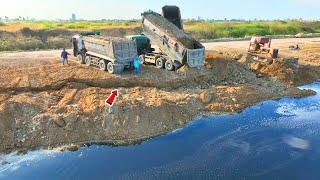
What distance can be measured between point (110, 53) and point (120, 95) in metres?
4.04

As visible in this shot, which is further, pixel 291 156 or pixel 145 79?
pixel 145 79

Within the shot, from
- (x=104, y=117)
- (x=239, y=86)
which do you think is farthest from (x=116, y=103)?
(x=239, y=86)

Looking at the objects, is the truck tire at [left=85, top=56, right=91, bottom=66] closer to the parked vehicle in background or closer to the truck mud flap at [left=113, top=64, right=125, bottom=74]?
the truck mud flap at [left=113, top=64, right=125, bottom=74]

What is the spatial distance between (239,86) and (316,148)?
8470 mm

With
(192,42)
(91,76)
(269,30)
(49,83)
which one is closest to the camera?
(49,83)

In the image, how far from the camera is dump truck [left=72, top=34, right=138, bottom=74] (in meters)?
24.3

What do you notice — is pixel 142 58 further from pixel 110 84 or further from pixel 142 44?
pixel 110 84

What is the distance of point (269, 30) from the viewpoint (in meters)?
66.7

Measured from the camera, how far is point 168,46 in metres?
26.1

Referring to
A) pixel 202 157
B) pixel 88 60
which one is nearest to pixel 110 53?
pixel 88 60

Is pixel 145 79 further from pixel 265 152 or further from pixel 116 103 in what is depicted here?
pixel 265 152

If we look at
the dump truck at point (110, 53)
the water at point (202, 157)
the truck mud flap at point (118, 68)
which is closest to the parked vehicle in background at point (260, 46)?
the dump truck at point (110, 53)

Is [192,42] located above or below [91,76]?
above

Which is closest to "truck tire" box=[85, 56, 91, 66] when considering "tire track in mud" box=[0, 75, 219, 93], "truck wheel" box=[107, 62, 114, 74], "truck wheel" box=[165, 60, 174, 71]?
"truck wheel" box=[107, 62, 114, 74]
